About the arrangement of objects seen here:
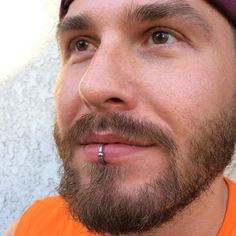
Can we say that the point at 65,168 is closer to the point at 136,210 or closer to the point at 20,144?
the point at 136,210

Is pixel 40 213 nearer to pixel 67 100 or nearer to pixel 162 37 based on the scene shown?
pixel 67 100

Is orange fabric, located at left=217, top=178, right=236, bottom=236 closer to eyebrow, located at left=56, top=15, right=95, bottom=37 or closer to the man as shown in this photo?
the man

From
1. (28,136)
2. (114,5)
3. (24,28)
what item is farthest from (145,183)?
(24,28)

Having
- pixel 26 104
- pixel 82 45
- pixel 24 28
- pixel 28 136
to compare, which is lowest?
pixel 28 136

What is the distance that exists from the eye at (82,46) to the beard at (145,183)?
24 centimetres

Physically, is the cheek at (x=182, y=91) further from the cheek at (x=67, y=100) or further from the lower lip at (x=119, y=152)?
the cheek at (x=67, y=100)

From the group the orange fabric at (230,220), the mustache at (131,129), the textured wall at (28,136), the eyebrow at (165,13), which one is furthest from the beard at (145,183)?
the textured wall at (28,136)

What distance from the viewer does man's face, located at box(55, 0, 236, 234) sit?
1.03 metres

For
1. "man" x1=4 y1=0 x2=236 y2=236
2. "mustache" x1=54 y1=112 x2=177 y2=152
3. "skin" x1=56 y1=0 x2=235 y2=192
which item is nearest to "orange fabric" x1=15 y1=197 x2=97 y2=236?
"man" x1=4 y1=0 x2=236 y2=236

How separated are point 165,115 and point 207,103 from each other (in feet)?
0.40

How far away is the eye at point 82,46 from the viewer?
1.24 meters

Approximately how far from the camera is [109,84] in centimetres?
102

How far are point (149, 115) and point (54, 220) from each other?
0.56 m

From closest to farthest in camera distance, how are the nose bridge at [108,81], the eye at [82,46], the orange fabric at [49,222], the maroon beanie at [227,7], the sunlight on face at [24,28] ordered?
the nose bridge at [108,81], the maroon beanie at [227,7], the eye at [82,46], the orange fabric at [49,222], the sunlight on face at [24,28]
